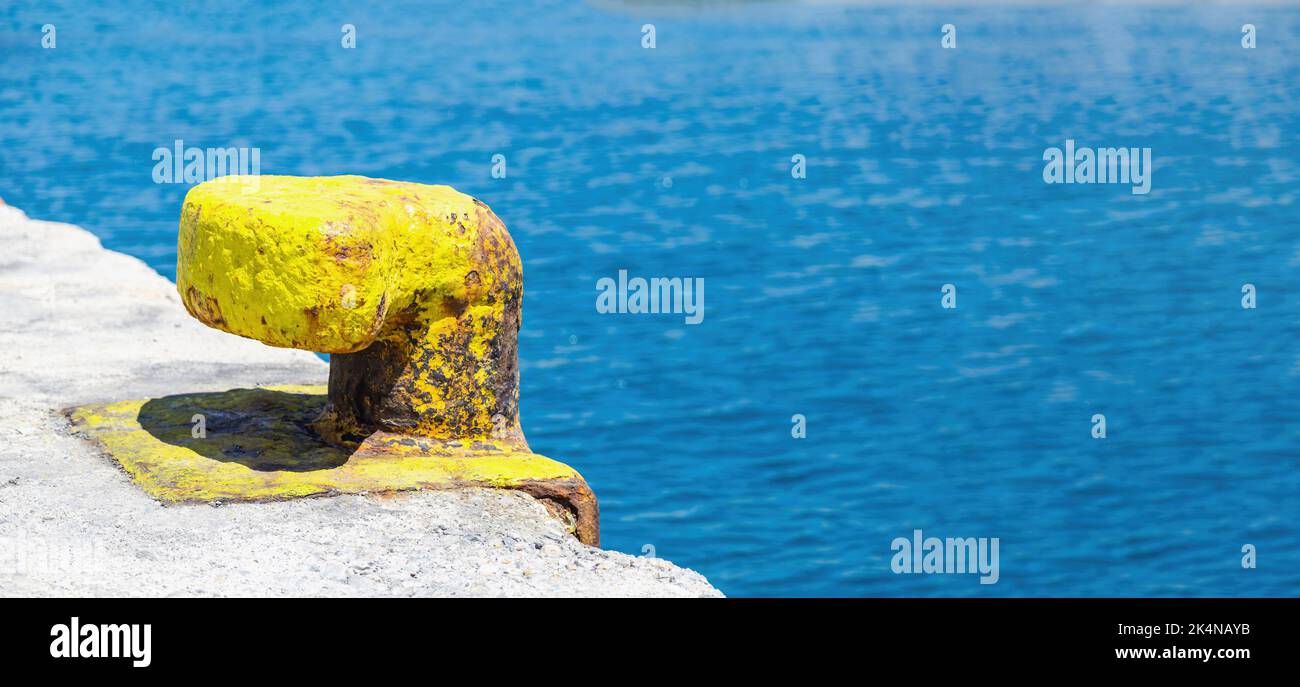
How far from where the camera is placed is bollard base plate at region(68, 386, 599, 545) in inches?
251

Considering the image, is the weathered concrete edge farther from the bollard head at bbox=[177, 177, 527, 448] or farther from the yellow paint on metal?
the bollard head at bbox=[177, 177, 527, 448]

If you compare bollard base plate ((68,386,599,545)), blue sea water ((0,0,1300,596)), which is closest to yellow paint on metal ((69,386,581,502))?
bollard base plate ((68,386,599,545))

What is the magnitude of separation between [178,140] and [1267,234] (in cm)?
1429

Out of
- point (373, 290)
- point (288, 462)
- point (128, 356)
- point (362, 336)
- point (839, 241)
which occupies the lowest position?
point (839, 241)

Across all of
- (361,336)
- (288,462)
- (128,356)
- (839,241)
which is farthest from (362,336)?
(839,241)

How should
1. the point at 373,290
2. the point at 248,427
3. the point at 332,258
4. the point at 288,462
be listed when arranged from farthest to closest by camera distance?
the point at 248,427 → the point at 288,462 → the point at 373,290 → the point at 332,258

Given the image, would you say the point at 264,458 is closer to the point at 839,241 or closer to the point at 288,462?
the point at 288,462

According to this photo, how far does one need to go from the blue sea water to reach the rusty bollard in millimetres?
3420

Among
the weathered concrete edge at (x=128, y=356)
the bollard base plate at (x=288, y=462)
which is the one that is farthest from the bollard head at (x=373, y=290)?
the weathered concrete edge at (x=128, y=356)

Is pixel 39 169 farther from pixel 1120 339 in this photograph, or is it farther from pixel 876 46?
pixel 876 46

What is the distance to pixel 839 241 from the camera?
57.6 feet

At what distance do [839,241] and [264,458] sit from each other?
38.0ft

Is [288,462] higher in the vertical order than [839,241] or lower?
higher

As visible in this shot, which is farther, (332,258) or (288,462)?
(288,462)
